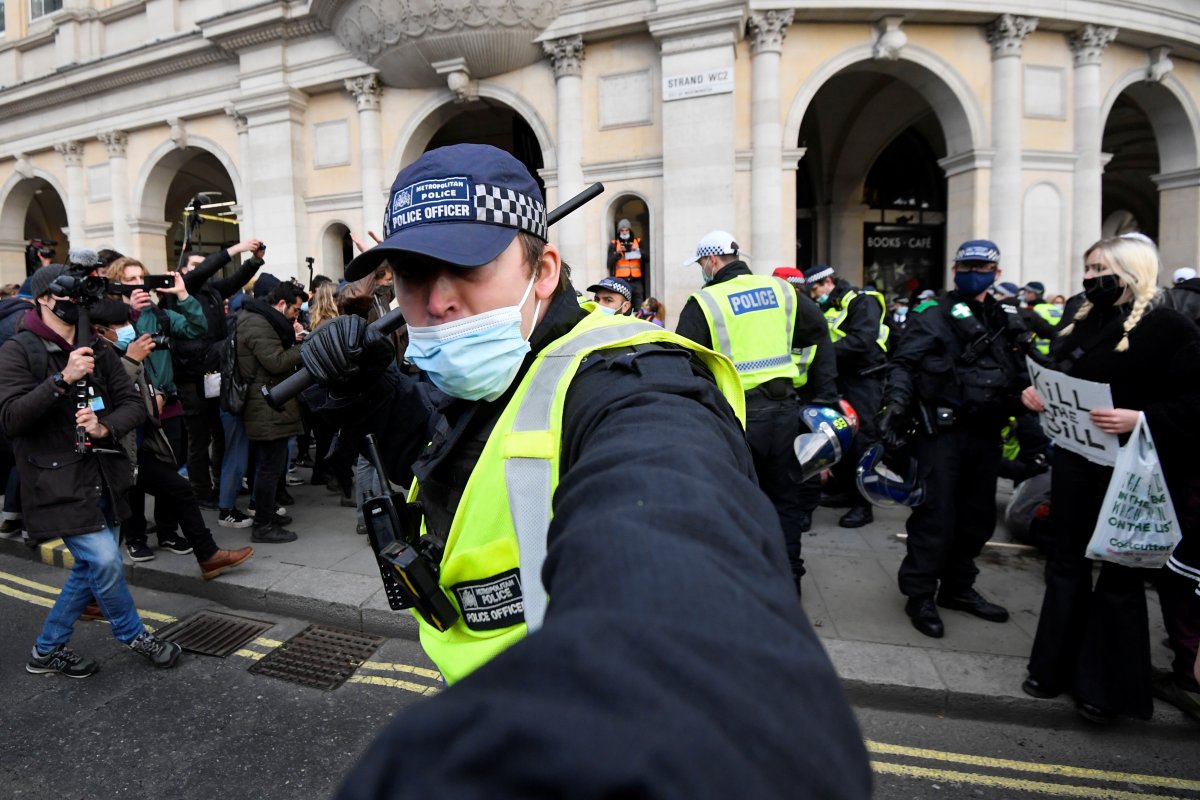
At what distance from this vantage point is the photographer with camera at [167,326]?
5637 mm

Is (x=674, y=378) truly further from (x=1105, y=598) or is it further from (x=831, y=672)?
(x=1105, y=598)

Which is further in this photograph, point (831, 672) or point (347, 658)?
point (347, 658)

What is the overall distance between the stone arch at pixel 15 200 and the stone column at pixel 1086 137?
24.4m

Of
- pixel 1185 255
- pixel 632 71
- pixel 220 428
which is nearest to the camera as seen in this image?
pixel 220 428

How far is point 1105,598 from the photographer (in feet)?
10.6

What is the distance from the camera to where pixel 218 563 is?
491cm

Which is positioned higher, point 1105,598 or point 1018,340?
point 1018,340

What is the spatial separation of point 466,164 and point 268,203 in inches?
615

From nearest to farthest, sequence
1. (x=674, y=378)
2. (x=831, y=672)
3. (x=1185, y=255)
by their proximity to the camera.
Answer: (x=831, y=672)
(x=674, y=378)
(x=1185, y=255)

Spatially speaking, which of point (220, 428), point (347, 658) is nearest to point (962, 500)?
point (347, 658)

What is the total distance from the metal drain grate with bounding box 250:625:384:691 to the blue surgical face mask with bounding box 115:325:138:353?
2.83 m

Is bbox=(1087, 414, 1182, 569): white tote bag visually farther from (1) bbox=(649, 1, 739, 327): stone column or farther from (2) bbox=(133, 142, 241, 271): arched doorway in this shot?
(2) bbox=(133, 142, 241, 271): arched doorway

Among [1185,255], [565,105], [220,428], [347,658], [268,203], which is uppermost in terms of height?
[565,105]

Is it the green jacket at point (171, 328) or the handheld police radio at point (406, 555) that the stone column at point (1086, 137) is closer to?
the green jacket at point (171, 328)
